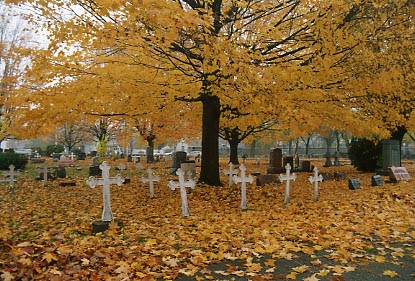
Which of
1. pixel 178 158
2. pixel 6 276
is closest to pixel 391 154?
pixel 178 158

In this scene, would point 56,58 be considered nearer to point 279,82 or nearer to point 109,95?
point 109,95

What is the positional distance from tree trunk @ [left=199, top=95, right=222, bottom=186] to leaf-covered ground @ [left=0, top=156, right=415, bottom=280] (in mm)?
1377

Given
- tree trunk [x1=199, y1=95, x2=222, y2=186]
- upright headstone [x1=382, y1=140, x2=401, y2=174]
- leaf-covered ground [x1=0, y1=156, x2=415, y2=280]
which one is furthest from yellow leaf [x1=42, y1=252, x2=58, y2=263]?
upright headstone [x1=382, y1=140, x2=401, y2=174]

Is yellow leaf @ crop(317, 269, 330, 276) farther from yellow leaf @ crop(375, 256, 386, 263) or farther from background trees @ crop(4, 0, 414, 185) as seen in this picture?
background trees @ crop(4, 0, 414, 185)

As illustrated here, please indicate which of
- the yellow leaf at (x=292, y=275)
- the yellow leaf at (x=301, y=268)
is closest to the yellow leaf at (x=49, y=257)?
the yellow leaf at (x=292, y=275)

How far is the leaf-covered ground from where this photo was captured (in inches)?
171

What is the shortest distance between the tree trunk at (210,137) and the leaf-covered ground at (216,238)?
4.52 ft

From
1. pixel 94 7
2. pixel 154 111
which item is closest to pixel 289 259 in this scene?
pixel 94 7

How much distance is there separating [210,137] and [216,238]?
6.69 m

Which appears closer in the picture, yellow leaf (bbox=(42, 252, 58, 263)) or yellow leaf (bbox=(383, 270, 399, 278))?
yellow leaf (bbox=(383, 270, 399, 278))

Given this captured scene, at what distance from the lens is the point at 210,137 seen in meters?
12.5

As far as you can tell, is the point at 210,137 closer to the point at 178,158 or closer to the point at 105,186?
the point at 105,186

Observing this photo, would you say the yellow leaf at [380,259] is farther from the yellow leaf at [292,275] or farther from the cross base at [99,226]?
the cross base at [99,226]

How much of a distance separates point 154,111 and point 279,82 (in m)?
5.70
